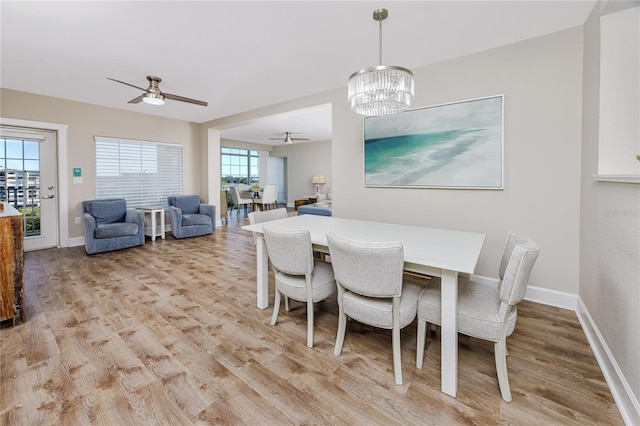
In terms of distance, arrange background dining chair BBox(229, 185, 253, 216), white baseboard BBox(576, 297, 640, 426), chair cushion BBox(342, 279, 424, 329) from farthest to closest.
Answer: background dining chair BBox(229, 185, 253, 216)
chair cushion BBox(342, 279, 424, 329)
white baseboard BBox(576, 297, 640, 426)

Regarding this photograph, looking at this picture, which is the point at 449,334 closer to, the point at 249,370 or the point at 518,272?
the point at 518,272

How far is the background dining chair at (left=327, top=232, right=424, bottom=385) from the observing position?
1487 millimetres

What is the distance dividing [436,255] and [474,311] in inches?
13.7

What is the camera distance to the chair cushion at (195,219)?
218 inches

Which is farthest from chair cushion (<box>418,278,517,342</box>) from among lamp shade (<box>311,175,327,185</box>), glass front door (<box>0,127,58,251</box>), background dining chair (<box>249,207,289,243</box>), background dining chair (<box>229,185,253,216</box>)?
lamp shade (<box>311,175,327,185</box>)

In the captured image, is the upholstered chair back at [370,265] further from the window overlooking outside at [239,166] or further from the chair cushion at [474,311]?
the window overlooking outside at [239,166]

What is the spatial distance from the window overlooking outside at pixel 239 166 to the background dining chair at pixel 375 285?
8.98m

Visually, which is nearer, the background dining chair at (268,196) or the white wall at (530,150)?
the white wall at (530,150)

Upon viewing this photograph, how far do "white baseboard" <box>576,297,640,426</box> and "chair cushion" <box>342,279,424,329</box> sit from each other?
1.02 meters

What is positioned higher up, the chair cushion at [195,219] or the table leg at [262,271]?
the chair cushion at [195,219]

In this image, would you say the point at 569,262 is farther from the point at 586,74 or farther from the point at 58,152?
the point at 58,152

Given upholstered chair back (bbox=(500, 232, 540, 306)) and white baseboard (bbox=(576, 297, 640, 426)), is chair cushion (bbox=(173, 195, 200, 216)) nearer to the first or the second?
upholstered chair back (bbox=(500, 232, 540, 306))

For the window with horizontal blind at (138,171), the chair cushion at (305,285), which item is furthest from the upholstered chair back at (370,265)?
the window with horizontal blind at (138,171)

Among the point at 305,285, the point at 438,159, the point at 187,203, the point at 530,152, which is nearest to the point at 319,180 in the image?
the point at 187,203
